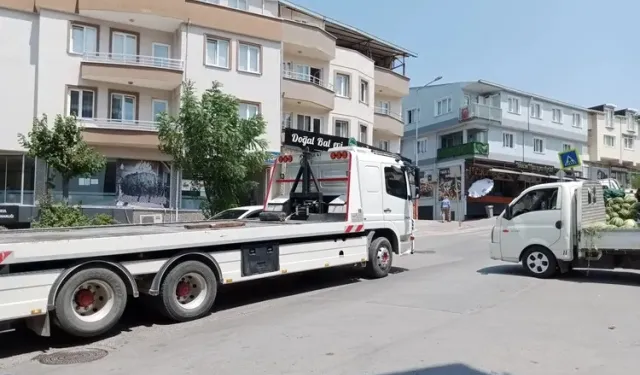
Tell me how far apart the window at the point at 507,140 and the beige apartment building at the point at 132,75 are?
22478 millimetres

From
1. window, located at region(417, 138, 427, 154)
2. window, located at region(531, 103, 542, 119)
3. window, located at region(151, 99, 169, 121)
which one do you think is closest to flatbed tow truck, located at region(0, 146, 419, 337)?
window, located at region(151, 99, 169, 121)

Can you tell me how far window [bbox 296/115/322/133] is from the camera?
30.7 metres

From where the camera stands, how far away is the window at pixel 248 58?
26688 millimetres

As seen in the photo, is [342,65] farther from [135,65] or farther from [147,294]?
[147,294]

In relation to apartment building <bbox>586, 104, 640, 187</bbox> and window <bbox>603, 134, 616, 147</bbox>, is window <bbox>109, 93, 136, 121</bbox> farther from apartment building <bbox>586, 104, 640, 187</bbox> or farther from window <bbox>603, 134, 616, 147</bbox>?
window <bbox>603, 134, 616, 147</bbox>

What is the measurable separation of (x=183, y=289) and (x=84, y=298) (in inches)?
60.7

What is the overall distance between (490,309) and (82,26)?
22461mm

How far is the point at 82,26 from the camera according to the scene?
2425 cm

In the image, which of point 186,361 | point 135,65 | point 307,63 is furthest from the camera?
point 307,63

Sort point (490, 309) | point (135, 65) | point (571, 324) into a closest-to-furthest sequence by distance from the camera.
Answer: point (571, 324) → point (490, 309) → point (135, 65)

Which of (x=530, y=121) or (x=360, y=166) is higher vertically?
(x=530, y=121)

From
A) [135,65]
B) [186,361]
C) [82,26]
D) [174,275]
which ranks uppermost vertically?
[82,26]

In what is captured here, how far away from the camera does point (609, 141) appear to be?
2258 inches

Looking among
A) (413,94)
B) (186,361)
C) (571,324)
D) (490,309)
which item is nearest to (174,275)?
(186,361)
